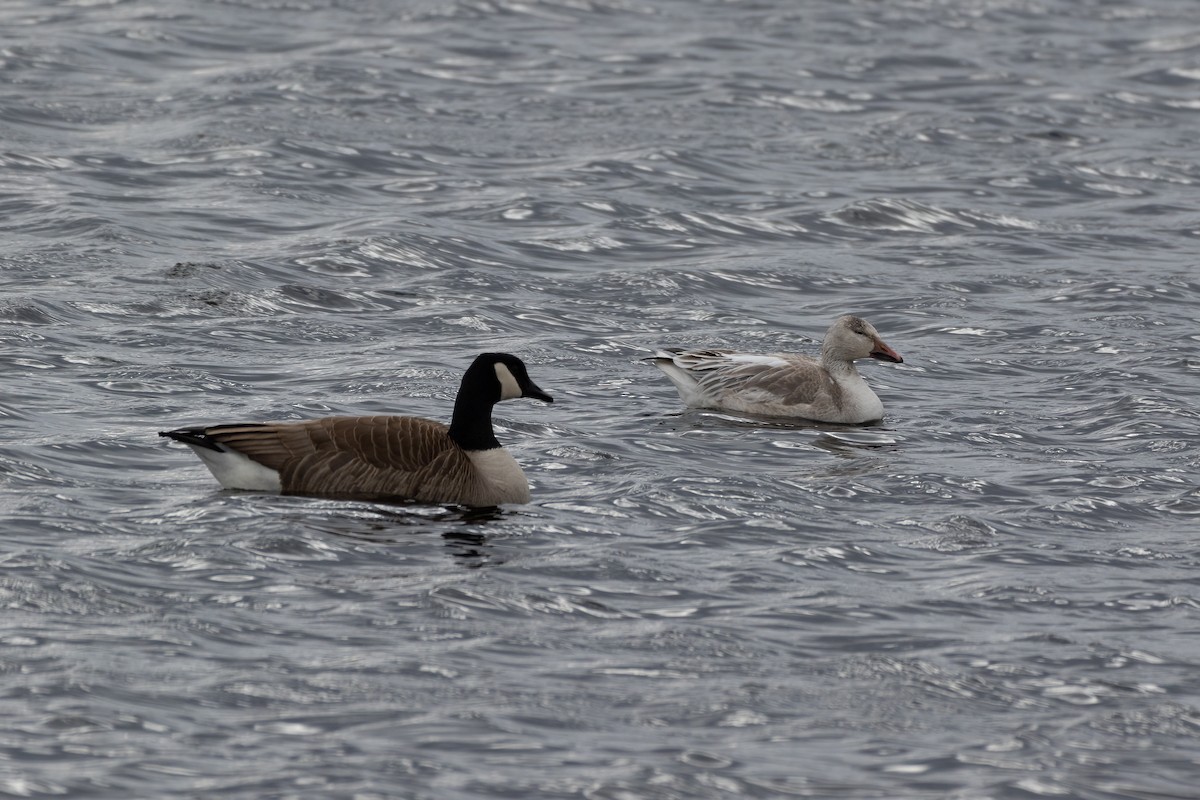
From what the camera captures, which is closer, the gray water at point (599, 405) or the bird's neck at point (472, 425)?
the gray water at point (599, 405)

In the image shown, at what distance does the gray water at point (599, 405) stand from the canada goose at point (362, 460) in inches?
6.9

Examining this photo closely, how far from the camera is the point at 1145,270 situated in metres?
22.8

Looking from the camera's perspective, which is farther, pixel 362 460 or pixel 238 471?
pixel 362 460

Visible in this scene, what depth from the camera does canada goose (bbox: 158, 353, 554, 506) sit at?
1336 cm

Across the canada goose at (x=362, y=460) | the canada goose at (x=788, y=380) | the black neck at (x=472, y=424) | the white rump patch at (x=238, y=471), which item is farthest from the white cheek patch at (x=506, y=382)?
the canada goose at (x=788, y=380)

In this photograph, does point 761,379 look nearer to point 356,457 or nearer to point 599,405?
point 599,405

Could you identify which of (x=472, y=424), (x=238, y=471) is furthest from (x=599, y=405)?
(x=238, y=471)

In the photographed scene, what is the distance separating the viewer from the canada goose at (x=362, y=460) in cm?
1336

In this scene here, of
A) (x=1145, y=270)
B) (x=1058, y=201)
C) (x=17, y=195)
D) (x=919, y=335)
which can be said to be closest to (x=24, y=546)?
(x=919, y=335)

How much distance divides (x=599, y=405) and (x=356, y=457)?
12.6 feet

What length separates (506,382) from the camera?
1408cm

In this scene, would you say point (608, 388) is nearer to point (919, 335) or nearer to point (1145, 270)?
point (919, 335)

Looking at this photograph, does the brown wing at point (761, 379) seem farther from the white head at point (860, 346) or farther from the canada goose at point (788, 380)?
the white head at point (860, 346)

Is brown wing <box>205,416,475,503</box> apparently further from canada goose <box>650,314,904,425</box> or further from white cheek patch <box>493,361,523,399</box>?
canada goose <box>650,314,904,425</box>
